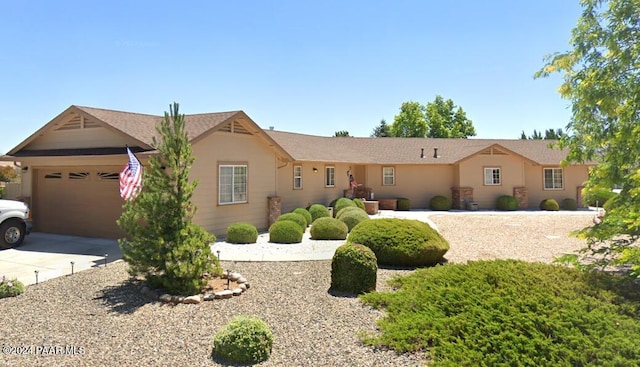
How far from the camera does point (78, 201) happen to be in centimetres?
1284

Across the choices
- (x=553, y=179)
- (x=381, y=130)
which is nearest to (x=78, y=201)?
(x=553, y=179)

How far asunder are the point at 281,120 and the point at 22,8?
2487 centimetres

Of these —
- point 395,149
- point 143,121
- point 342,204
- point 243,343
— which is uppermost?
point 395,149

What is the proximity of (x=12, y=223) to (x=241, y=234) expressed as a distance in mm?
7201

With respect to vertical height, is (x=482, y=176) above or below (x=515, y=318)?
above

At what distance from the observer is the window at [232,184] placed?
1327cm

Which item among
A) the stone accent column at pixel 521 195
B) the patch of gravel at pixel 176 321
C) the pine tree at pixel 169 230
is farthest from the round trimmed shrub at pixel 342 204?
the pine tree at pixel 169 230

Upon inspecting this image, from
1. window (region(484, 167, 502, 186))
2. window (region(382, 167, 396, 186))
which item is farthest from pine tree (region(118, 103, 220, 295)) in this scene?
window (region(484, 167, 502, 186))

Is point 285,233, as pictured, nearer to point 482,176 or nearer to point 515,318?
point 515,318

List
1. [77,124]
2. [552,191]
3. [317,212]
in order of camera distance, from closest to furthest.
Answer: [77,124] < [317,212] < [552,191]

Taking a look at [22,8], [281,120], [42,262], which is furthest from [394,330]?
[281,120]

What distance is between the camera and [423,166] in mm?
24953

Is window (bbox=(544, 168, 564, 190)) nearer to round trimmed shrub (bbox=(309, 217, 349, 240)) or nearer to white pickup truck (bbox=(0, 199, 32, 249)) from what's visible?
round trimmed shrub (bbox=(309, 217, 349, 240))

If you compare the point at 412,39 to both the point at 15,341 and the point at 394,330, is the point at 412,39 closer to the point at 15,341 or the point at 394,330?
the point at 394,330
